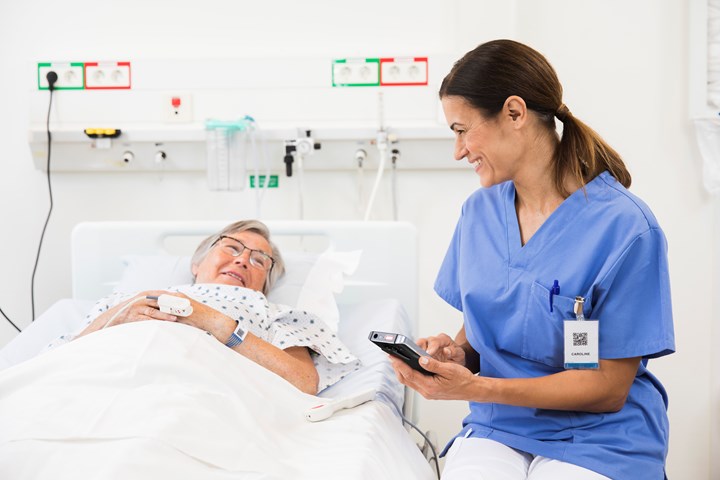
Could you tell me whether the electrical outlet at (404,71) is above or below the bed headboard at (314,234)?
above

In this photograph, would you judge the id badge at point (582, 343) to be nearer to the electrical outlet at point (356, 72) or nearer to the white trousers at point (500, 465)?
the white trousers at point (500, 465)

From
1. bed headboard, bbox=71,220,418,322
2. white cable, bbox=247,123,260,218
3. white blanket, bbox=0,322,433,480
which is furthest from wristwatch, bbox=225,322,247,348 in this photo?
white cable, bbox=247,123,260,218

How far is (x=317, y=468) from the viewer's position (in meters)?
1.42

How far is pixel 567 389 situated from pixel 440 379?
243mm

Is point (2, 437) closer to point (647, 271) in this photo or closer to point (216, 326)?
point (216, 326)

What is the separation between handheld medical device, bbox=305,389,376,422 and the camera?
167 centimetres

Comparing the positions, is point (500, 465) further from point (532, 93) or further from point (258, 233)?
point (258, 233)

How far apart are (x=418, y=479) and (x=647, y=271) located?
632mm

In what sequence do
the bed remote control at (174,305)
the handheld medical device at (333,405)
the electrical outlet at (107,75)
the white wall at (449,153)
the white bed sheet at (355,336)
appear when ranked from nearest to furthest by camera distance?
the handheld medical device at (333,405) < the bed remote control at (174,305) < the white bed sheet at (355,336) < the white wall at (449,153) < the electrical outlet at (107,75)

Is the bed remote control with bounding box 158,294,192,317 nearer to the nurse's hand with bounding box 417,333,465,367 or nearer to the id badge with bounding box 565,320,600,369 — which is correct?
the nurse's hand with bounding box 417,333,465,367

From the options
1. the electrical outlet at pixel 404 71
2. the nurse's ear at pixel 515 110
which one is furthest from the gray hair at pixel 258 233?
the nurse's ear at pixel 515 110

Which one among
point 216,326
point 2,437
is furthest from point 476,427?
point 2,437

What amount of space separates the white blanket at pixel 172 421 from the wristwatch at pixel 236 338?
10 cm

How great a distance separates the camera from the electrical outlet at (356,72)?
9.31 ft
